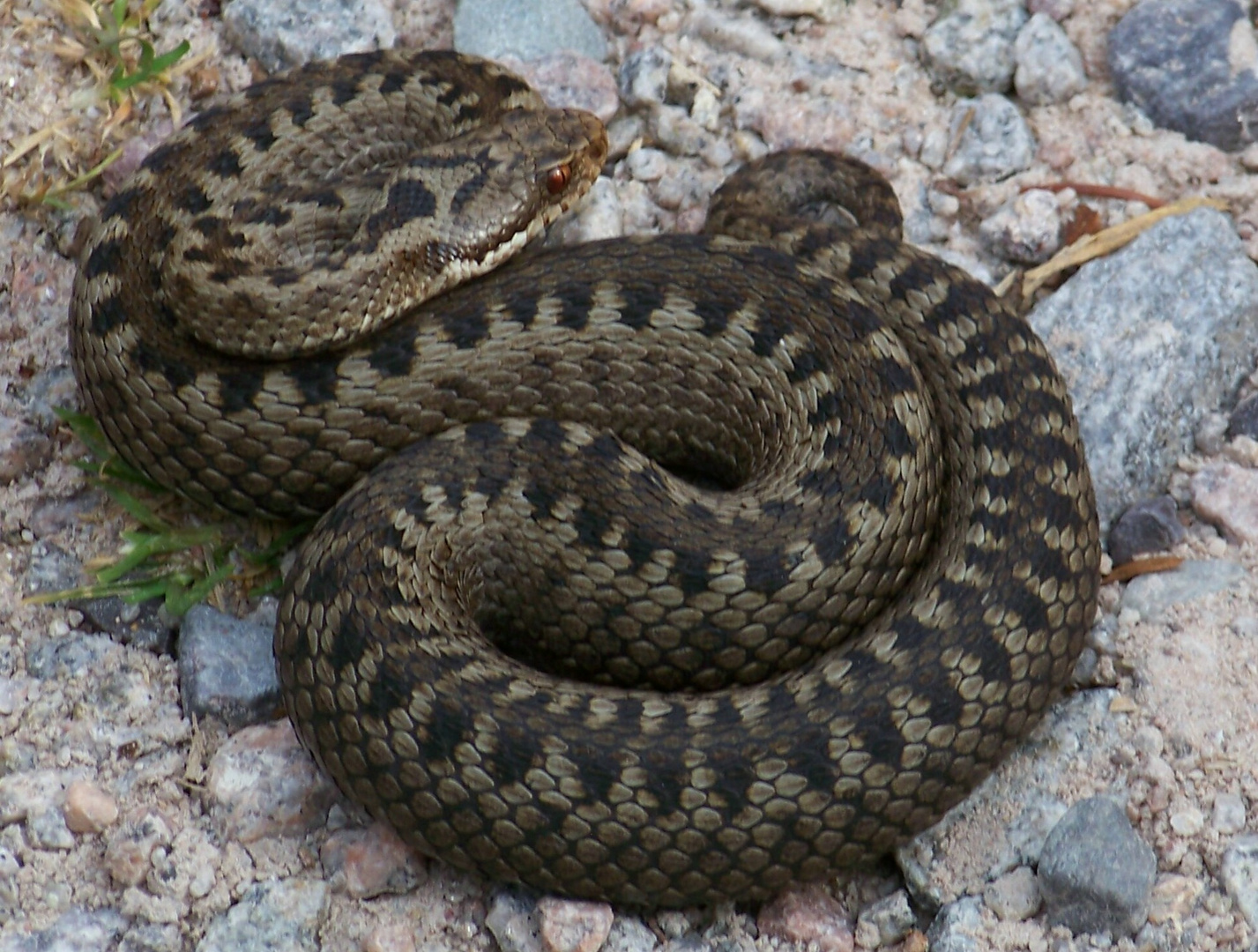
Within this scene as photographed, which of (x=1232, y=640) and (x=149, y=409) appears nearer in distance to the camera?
(x=1232, y=640)

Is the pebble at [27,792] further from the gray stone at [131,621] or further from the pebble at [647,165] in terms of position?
the pebble at [647,165]

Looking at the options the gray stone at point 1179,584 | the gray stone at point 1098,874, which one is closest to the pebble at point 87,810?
the gray stone at point 1098,874

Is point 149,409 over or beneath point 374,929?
over

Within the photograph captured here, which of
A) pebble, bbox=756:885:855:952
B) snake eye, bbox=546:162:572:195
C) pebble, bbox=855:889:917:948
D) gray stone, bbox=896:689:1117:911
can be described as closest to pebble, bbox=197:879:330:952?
pebble, bbox=756:885:855:952

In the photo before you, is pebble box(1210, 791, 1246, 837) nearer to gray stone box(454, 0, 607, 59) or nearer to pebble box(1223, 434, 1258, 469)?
pebble box(1223, 434, 1258, 469)

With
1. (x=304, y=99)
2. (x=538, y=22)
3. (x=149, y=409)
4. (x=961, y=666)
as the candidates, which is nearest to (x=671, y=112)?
(x=538, y=22)

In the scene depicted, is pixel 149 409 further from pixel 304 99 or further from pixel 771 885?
pixel 771 885
